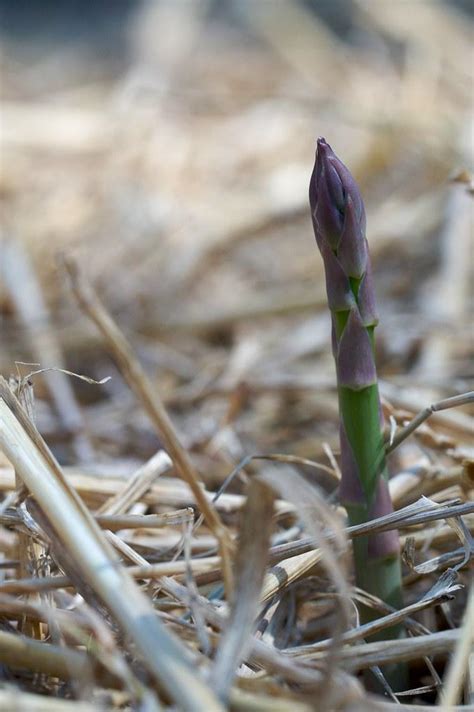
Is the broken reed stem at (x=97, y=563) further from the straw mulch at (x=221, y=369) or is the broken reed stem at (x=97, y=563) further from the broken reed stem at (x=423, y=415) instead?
the broken reed stem at (x=423, y=415)

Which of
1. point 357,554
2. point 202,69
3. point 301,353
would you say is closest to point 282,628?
point 357,554

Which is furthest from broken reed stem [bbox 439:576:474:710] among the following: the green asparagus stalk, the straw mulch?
the green asparagus stalk

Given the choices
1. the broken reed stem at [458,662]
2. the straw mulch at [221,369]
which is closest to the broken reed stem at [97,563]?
the straw mulch at [221,369]

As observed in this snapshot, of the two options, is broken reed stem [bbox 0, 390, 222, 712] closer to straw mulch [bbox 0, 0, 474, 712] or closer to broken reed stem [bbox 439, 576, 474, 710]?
straw mulch [bbox 0, 0, 474, 712]

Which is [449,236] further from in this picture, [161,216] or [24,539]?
[24,539]

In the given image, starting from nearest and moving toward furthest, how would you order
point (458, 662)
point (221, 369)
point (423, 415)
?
point (458, 662)
point (423, 415)
point (221, 369)

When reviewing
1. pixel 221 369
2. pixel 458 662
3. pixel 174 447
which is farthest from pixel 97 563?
pixel 221 369

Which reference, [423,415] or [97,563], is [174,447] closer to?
[97,563]
